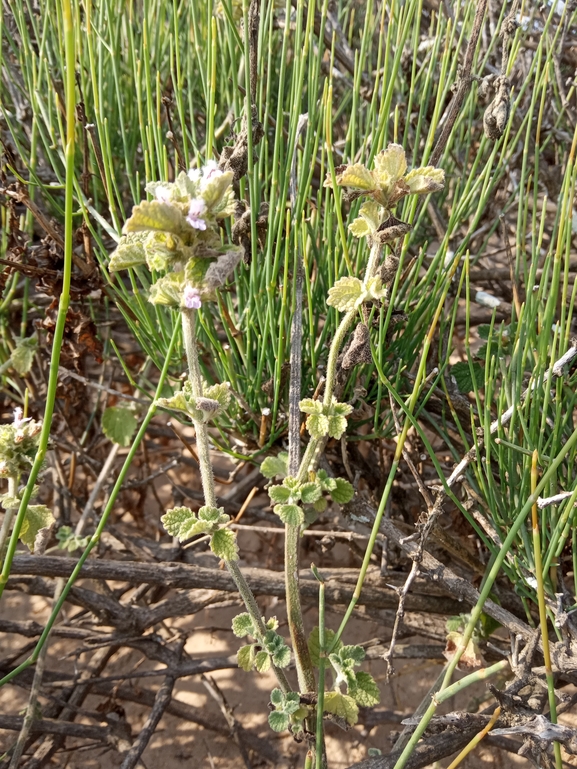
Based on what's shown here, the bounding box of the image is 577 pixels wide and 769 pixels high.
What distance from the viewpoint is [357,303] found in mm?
809

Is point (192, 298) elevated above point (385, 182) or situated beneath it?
situated beneath

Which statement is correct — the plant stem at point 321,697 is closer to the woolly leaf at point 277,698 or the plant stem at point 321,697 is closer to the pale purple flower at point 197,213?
the woolly leaf at point 277,698

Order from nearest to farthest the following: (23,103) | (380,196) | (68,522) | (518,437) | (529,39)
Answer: (380,196), (518,437), (23,103), (68,522), (529,39)

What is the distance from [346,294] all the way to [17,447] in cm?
52

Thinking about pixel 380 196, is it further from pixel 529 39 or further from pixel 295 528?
pixel 529 39

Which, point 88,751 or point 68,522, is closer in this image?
point 88,751

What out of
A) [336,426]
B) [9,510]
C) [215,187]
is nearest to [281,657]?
[336,426]

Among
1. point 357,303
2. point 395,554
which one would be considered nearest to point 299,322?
point 357,303

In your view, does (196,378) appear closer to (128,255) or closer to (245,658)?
(128,255)

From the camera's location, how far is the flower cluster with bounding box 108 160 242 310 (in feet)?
2.19

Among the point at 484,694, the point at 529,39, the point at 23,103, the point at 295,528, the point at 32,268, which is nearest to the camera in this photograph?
the point at 295,528

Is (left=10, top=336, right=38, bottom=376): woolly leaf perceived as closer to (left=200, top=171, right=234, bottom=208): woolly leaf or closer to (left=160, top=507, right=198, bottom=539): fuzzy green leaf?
(left=160, top=507, right=198, bottom=539): fuzzy green leaf

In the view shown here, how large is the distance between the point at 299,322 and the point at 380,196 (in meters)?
0.28

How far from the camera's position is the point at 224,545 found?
0.81 metres
